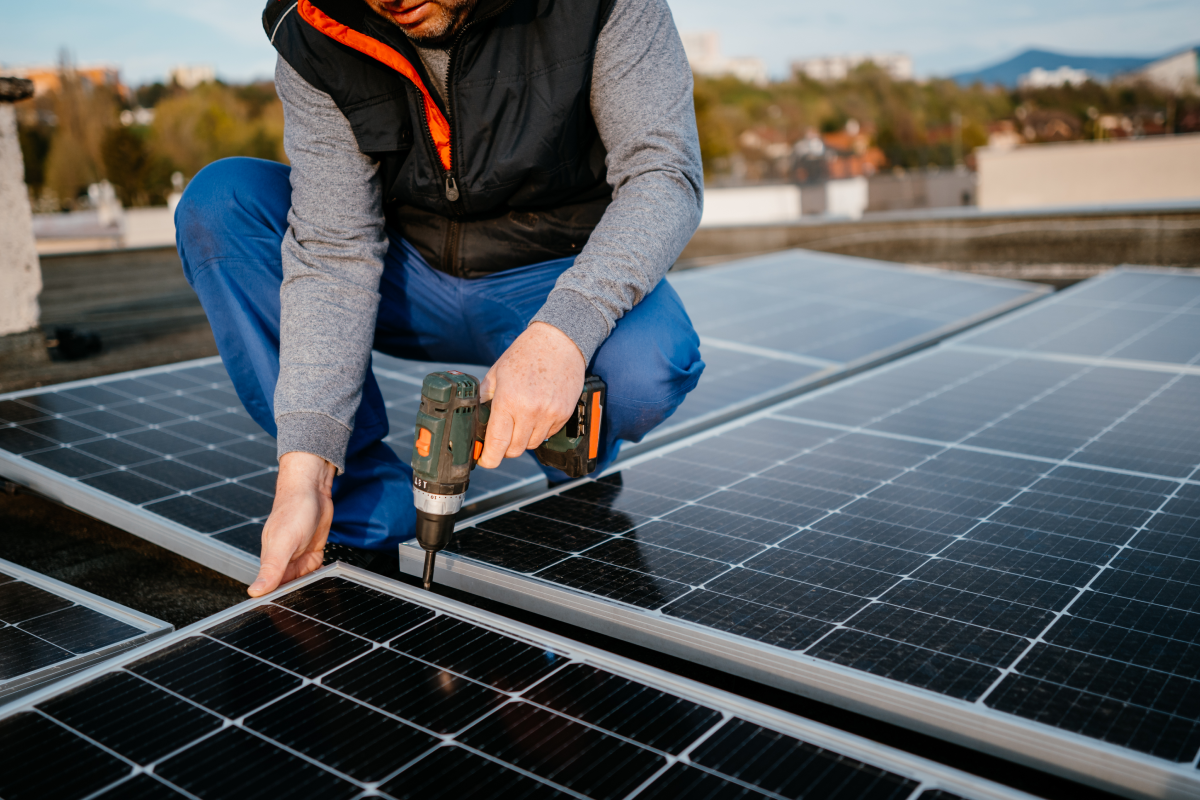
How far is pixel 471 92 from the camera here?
252cm

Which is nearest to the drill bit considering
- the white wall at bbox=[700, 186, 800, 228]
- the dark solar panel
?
the dark solar panel

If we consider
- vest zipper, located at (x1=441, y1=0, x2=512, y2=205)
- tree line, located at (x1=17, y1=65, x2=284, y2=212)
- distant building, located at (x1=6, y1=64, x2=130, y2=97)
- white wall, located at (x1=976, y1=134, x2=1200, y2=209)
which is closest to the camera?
vest zipper, located at (x1=441, y1=0, x2=512, y2=205)

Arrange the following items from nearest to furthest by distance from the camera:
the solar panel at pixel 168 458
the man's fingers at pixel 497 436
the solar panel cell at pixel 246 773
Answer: the solar panel cell at pixel 246 773, the man's fingers at pixel 497 436, the solar panel at pixel 168 458

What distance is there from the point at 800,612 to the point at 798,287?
514 cm

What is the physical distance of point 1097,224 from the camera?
28.4 ft

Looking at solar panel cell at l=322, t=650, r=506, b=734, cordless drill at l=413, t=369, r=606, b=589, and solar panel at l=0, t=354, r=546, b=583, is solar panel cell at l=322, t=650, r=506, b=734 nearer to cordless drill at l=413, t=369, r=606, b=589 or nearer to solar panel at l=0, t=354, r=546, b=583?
cordless drill at l=413, t=369, r=606, b=589

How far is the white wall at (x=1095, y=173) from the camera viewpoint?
2412cm

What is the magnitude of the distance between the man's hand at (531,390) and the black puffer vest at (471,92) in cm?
67

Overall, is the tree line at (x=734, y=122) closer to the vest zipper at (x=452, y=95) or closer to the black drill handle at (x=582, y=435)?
the vest zipper at (x=452, y=95)

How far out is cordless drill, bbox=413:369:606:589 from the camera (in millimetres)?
1981

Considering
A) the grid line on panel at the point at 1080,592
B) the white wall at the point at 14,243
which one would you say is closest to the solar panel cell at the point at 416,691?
the grid line on panel at the point at 1080,592

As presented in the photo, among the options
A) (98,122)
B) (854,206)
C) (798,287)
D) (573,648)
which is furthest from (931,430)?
(98,122)

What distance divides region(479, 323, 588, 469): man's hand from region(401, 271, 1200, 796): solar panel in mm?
362

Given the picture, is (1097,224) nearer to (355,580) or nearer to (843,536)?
(843,536)
